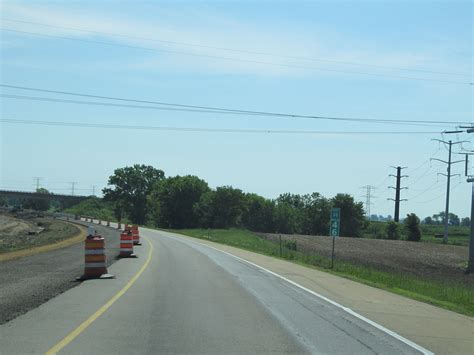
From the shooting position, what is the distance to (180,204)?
442ft

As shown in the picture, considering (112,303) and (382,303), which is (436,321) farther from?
(112,303)

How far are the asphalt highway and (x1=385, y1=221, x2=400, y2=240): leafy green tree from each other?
9980 centimetres

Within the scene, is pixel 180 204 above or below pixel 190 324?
below

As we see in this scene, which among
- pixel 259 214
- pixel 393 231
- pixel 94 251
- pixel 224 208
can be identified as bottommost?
pixel 393 231

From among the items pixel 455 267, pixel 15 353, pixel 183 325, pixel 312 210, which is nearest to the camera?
pixel 15 353

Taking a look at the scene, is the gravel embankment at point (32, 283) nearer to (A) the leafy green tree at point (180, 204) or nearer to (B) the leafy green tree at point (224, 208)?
(B) the leafy green tree at point (224, 208)

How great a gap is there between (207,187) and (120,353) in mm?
134621

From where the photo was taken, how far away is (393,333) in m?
10.1

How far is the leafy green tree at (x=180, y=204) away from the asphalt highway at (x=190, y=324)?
118 m

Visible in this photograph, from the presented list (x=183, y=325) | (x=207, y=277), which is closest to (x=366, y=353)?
(x=183, y=325)

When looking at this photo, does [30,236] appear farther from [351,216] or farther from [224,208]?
[351,216]

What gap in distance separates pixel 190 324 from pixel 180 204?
125199mm

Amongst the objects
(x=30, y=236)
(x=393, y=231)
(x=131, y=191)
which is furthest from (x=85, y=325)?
(x=131, y=191)

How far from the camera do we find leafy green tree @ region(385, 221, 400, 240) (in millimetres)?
111750
